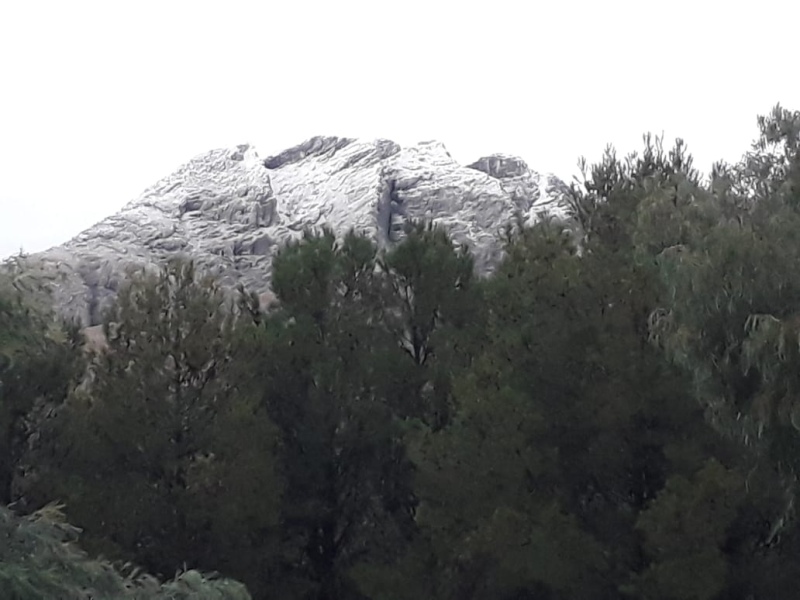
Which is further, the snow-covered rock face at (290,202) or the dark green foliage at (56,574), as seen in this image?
the snow-covered rock face at (290,202)

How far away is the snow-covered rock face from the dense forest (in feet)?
78.6

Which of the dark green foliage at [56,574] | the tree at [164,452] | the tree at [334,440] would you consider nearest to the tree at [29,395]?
the tree at [164,452]

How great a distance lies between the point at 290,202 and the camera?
2058 inches

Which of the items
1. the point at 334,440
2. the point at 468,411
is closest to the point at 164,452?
the point at 334,440

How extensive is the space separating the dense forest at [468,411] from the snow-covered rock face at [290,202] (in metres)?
24.0

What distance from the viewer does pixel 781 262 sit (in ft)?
33.5

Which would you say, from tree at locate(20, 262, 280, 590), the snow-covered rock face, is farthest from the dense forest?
the snow-covered rock face

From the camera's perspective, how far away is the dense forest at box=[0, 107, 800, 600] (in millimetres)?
11328

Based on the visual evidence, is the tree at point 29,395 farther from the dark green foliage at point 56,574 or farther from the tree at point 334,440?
the dark green foliage at point 56,574

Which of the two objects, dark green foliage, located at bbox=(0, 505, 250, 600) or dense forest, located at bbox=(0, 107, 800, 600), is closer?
dark green foliage, located at bbox=(0, 505, 250, 600)

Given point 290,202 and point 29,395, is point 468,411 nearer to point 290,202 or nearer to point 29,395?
point 29,395

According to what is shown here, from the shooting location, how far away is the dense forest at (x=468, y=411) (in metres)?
11.3

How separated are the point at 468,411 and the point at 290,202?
38.6m

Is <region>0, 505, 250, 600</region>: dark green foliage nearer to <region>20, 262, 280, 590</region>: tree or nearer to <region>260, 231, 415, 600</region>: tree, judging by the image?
A: <region>20, 262, 280, 590</region>: tree
